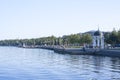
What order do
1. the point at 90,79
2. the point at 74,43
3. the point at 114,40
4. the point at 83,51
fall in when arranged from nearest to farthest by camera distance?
the point at 90,79 → the point at 83,51 → the point at 114,40 → the point at 74,43

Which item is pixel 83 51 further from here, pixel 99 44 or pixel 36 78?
pixel 36 78

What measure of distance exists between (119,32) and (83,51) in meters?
13.9

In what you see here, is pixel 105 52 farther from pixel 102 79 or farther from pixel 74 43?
pixel 74 43

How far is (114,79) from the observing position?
37.3m

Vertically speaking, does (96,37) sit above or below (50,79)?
above

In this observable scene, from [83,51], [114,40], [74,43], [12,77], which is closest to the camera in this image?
[12,77]

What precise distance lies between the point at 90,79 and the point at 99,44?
280ft

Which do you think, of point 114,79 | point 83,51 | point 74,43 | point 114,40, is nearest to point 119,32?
point 114,40

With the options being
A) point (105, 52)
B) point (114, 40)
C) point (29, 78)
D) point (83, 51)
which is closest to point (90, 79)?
point (29, 78)

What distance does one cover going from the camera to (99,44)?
122m

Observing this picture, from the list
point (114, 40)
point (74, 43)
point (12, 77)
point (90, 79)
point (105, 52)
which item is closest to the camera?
point (90, 79)

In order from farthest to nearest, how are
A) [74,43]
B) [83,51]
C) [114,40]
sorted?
1. [74,43]
2. [114,40]
3. [83,51]

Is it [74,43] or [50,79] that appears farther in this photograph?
[74,43]

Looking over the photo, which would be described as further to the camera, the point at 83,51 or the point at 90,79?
the point at 83,51
